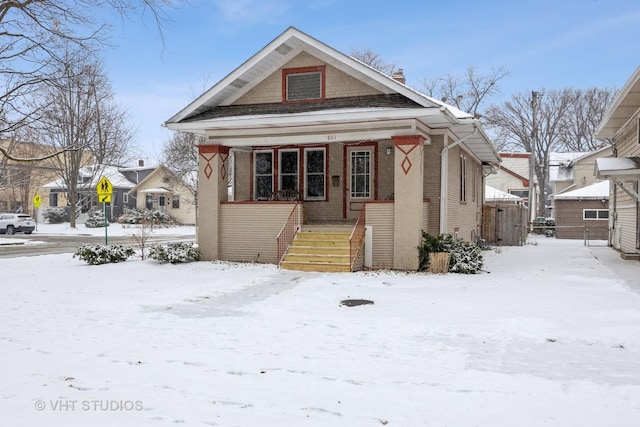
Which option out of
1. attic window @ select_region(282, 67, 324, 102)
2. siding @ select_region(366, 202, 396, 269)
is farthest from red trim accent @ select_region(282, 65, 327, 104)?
siding @ select_region(366, 202, 396, 269)

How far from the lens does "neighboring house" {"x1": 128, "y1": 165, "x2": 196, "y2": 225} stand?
1847 inches

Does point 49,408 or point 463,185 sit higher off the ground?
point 463,185

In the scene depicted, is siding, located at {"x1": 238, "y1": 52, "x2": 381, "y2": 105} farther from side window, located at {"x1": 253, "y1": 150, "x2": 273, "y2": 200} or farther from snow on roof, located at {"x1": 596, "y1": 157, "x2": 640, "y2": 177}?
snow on roof, located at {"x1": 596, "y1": 157, "x2": 640, "y2": 177}

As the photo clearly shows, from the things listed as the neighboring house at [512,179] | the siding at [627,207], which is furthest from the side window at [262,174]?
the neighboring house at [512,179]

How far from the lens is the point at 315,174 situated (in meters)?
16.5

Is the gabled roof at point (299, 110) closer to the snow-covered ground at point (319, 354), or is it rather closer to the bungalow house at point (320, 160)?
the bungalow house at point (320, 160)

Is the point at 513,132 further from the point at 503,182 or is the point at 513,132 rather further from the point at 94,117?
the point at 94,117

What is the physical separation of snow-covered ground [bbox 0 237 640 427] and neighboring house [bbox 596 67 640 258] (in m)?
5.22

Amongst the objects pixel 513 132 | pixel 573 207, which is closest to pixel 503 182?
→ pixel 513 132

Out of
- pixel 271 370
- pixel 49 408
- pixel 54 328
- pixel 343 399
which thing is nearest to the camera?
pixel 49 408

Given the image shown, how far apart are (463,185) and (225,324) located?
13.3 m

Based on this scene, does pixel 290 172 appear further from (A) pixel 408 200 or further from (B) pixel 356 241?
(A) pixel 408 200

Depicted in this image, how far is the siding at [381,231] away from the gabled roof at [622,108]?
689 cm

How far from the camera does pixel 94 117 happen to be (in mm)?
34281
